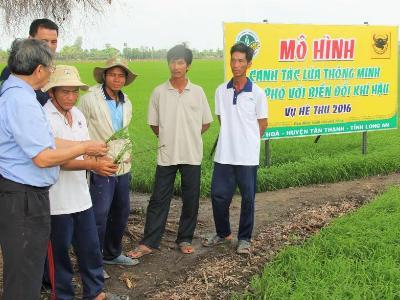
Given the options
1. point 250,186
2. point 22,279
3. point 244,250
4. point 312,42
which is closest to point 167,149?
point 250,186

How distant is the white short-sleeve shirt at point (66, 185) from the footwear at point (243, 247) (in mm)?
A: 1679

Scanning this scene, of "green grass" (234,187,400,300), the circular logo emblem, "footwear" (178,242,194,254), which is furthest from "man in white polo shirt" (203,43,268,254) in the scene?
the circular logo emblem

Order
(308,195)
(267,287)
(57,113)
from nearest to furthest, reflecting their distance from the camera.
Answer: (57,113) < (267,287) < (308,195)

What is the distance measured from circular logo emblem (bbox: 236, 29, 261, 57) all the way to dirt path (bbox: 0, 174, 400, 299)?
6.81 feet

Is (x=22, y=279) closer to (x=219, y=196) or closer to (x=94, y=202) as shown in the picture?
(x=94, y=202)

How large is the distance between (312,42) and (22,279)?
6.17m

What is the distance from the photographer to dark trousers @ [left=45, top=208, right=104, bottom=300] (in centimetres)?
318

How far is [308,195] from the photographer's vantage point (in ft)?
21.3

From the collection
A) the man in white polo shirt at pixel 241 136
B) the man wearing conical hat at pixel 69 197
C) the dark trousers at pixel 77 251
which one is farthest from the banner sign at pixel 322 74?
the dark trousers at pixel 77 251

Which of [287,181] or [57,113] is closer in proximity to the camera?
[57,113]

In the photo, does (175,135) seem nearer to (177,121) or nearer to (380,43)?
(177,121)

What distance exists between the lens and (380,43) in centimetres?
849

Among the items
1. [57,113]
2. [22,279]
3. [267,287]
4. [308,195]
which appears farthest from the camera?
[308,195]

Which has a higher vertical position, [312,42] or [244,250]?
[312,42]
